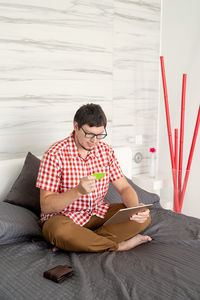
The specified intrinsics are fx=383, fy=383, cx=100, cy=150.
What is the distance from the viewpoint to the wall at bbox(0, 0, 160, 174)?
2713mm

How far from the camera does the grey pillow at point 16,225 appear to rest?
202 cm

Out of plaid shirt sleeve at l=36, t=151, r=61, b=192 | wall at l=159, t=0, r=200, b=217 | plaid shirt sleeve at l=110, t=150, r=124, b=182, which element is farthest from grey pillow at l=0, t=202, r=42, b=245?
wall at l=159, t=0, r=200, b=217

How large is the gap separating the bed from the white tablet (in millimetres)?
174

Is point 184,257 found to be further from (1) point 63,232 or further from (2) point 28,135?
(2) point 28,135

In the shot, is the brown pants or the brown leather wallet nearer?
the brown leather wallet

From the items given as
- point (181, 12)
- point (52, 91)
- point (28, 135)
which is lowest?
point (28, 135)

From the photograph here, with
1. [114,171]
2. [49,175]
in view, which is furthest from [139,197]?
[49,175]

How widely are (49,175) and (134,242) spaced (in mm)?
594

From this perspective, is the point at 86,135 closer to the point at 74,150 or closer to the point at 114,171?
the point at 74,150

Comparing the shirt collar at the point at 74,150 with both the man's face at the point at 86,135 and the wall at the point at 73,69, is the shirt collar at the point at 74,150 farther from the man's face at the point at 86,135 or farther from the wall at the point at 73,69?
the wall at the point at 73,69

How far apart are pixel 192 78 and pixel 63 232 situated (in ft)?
6.71

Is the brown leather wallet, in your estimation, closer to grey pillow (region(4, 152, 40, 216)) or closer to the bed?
the bed

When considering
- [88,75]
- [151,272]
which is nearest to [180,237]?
[151,272]

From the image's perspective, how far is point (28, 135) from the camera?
2838 mm
